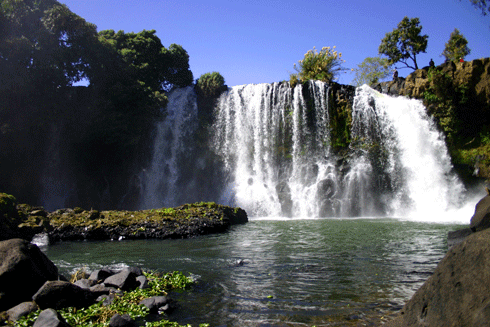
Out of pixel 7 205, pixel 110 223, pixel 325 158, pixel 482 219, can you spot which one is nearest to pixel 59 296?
pixel 482 219

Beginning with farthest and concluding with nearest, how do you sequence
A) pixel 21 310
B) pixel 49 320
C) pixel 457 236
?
1. pixel 457 236
2. pixel 21 310
3. pixel 49 320

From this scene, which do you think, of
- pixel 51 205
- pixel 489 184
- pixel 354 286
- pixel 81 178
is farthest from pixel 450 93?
pixel 51 205

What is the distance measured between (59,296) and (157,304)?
1.29m

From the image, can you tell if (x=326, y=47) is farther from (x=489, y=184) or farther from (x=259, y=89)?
(x=489, y=184)

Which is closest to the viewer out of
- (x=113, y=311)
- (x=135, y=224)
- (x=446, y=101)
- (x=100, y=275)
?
(x=113, y=311)

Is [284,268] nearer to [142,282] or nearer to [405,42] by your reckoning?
[142,282]

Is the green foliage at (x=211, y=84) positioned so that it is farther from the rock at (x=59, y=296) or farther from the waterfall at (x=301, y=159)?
the rock at (x=59, y=296)

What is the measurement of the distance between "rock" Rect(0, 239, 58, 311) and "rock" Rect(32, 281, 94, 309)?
332 millimetres

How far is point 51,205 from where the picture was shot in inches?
982

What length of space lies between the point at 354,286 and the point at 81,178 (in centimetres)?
→ 2474

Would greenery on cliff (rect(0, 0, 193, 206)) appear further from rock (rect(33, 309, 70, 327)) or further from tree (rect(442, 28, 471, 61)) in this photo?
tree (rect(442, 28, 471, 61))

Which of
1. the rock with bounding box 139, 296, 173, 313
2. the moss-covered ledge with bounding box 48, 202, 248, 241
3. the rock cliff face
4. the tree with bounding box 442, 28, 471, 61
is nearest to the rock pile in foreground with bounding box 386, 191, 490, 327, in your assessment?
the rock with bounding box 139, 296, 173, 313

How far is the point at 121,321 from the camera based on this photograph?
3836 mm

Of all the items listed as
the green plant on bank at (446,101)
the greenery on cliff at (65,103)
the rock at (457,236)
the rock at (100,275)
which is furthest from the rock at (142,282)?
the green plant on bank at (446,101)
